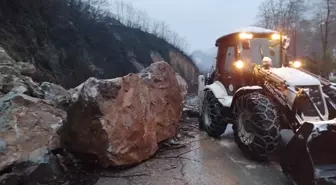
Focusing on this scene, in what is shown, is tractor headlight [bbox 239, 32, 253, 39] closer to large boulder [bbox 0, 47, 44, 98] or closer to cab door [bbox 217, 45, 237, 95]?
cab door [bbox 217, 45, 237, 95]

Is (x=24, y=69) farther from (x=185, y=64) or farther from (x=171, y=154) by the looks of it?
(x=185, y=64)

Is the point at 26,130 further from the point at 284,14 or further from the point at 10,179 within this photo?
the point at 284,14

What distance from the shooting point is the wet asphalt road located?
4.43 m

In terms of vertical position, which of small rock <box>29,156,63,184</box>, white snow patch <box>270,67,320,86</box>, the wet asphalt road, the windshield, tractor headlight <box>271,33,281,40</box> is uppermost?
tractor headlight <box>271,33,281,40</box>

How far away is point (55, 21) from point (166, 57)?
24.1 metres

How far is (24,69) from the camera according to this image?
828cm

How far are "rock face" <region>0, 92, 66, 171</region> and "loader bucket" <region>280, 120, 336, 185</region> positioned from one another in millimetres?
3044

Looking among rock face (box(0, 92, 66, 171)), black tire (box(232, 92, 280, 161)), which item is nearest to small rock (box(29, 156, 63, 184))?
rock face (box(0, 92, 66, 171))

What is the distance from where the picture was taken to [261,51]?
20.5ft

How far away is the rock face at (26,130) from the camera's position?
4.33 metres

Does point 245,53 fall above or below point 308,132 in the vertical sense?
above

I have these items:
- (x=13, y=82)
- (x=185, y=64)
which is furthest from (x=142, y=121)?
(x=185, y=64)

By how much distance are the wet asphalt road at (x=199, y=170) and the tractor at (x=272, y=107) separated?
0.91ft

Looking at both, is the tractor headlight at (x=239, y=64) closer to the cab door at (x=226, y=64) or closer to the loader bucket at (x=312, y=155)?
the cab door at (x=226, y=64)
